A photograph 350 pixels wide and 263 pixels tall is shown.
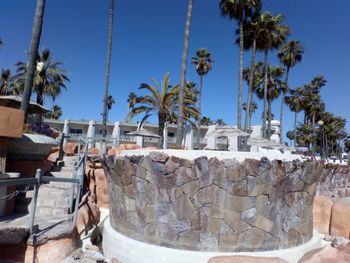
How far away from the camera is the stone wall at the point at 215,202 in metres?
6.41

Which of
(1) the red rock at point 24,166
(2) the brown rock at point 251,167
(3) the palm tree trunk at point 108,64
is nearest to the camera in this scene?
(2) the brown rock at point 251,167

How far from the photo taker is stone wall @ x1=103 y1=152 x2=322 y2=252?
21.0ft

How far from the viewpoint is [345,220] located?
956 cm

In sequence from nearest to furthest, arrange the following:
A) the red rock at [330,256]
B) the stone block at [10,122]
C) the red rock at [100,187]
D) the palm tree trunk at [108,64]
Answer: the red rock at [330,256]
the stone block at [10,122]
the red rock at [100,187]
the palm tree trunk at [108,64]

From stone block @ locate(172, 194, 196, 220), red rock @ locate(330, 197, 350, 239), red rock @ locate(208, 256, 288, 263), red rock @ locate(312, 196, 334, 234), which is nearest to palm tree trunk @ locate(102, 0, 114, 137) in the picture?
red rock @ locate(312, 196, 334, 234)

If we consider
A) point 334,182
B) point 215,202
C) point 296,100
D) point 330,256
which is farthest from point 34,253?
point 296,100

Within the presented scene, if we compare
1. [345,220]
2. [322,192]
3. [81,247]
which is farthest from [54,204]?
[322,192]

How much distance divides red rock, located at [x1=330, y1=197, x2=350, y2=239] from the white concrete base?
2376 millimetres

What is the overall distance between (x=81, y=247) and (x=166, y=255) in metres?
2.31

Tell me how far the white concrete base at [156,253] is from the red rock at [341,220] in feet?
7.80

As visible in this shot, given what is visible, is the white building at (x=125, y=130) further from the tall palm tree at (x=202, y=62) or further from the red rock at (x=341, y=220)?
the red rock at (x=341, y=220)

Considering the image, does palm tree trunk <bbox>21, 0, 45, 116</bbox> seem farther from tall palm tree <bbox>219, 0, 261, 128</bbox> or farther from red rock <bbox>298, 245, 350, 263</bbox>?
tall palm tree <bbox>219, 0, 261, 128</bbox>

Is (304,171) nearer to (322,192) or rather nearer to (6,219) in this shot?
(6,219)

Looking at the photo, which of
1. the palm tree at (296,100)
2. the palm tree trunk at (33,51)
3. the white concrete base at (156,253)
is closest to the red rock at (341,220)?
the white concrete base at (156,253)
